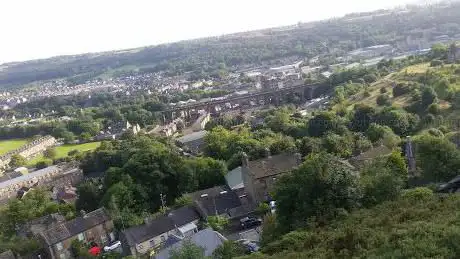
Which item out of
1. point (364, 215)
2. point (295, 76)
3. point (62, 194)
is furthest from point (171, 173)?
point (295, 76)

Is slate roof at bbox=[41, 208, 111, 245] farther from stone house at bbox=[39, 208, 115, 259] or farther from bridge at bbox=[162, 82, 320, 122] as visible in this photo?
bridge at bbox=[162, 82, 320, 122]

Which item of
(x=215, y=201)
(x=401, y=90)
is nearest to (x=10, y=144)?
(x=401, y=90)

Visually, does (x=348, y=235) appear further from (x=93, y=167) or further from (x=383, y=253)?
(x=93, y=167)

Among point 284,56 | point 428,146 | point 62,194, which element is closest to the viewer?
point 428,146

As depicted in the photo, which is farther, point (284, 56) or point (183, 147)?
point (284, 56)

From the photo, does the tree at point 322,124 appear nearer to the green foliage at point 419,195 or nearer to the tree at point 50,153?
the green foliage at point 419,195

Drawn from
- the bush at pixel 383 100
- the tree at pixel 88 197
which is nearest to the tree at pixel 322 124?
the bush at pixel 383 100
